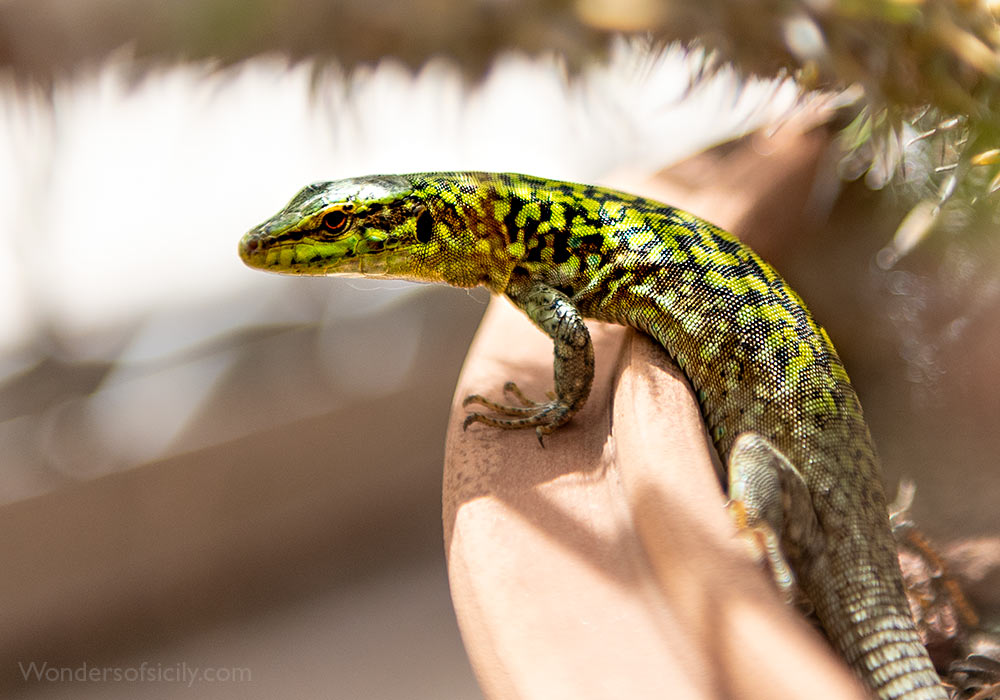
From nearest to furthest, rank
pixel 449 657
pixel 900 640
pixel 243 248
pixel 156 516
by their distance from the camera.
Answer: pixel 900 640 → pixel 243 248 → pixel 449 657 → pixel 156 516

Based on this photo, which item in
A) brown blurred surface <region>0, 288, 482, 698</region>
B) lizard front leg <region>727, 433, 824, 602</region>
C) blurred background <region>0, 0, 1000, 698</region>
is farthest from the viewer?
brown blurred surface <region>0, 288, 482, 698</region>

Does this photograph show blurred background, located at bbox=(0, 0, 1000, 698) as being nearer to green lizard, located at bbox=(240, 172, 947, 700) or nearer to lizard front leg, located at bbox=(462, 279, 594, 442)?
green lizard, located at bbox=(240, 172, 947, 700)

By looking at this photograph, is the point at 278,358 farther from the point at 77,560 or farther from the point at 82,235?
the point at 77,560

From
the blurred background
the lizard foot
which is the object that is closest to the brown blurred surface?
the blurred background

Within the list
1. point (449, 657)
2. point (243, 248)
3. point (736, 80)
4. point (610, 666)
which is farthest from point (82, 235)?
point (610, 666)

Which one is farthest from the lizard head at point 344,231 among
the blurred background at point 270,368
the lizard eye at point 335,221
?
the blurred background at point 270,368

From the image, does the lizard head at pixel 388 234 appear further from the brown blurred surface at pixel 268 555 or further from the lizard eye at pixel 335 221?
the brown blurred surface at pixel 268 555
